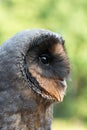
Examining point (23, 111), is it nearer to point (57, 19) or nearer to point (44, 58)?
point (44, 58)

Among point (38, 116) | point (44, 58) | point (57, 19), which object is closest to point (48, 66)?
point (44, 58)

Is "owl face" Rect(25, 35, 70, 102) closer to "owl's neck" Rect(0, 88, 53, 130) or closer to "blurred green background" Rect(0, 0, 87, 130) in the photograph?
"owl's neck" Rect(0, 88, 53, 130)

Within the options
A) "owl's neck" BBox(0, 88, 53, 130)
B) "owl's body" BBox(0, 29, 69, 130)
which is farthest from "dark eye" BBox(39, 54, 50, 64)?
"owl's neck" BBox(0, 88, 53, 130)

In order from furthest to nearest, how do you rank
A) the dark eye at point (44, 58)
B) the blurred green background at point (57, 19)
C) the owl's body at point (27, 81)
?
the blurred green background at point (57, 19), the dark eye at point (44, 58), the owl's body at point (27, 81)

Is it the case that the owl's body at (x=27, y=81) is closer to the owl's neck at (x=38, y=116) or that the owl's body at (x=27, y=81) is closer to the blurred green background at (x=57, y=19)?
the owl's neck at (x=38, y=116)

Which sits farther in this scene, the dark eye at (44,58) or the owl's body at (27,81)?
the dark eye at (44,58)

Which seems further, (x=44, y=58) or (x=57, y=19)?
(x=57, y=19)

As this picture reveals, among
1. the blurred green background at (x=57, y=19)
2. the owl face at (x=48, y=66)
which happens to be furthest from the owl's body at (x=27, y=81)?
the blurred green background at (x=57, y=19)

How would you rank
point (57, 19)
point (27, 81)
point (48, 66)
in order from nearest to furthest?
point (27, 81), point (48, 66), point (57, 19)
